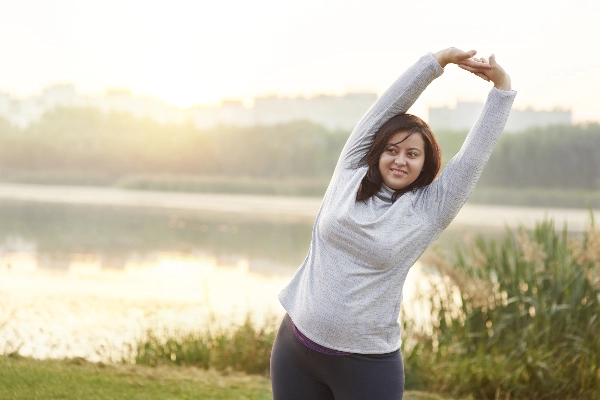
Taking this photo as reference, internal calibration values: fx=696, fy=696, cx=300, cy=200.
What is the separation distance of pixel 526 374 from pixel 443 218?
2.38 meters

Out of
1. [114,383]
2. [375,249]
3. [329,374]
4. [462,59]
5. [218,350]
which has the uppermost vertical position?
[462,59]

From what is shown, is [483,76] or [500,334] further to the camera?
[500,334]

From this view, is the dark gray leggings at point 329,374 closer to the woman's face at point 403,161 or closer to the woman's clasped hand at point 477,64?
the woman's face at point 403,161

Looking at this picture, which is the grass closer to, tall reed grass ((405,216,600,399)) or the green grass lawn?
the green grass lawn

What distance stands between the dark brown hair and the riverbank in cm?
1653

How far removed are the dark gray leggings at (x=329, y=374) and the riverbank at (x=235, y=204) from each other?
16577mm

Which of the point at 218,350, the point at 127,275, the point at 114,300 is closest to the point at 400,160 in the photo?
the point at 218,350

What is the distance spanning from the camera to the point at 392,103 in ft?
5.49

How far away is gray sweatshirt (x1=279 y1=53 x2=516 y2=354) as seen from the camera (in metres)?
1.50

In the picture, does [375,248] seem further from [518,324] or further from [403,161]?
[518,324]

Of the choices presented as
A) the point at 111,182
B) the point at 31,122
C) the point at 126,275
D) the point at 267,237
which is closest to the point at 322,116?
the point at 111,182

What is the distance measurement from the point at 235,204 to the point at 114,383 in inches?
870

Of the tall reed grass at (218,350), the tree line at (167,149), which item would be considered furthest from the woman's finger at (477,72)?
the tree line at (167,149)

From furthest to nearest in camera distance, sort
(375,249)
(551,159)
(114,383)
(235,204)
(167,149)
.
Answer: (167,149) < (551,159) < (235,204) < (114,383) < (375,249)
